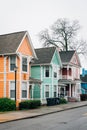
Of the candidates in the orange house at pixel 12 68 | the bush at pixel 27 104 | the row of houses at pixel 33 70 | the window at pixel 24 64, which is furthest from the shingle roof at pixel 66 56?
the bush at pixel 27 104

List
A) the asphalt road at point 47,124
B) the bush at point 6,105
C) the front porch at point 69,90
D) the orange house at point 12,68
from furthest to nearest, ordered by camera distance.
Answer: the front porch at point 69,90, the orange house at point 12,68, the bush at point 6,105, the asphalt road at point 47,124

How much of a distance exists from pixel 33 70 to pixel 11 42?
28.1 feet

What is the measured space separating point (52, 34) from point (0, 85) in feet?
145

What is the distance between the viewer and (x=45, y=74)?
42.9 meters

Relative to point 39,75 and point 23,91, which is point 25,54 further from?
point 39,75

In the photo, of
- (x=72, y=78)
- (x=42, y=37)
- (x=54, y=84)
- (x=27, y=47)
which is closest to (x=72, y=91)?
(x=72, y=78)

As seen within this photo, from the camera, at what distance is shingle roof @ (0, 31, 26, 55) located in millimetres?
34188

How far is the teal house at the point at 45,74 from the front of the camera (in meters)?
41.4

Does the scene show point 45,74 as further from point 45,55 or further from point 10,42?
point 10,42

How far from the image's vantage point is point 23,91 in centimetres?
3503

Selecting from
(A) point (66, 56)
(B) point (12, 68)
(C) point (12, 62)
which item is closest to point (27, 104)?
(B) point (12, 68)

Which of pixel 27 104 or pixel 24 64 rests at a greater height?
pixel 24 64

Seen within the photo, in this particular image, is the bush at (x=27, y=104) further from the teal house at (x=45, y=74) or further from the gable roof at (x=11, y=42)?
the teal house at (x=45, y=74)

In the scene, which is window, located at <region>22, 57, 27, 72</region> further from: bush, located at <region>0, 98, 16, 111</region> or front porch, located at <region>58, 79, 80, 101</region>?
front porch, located at <region>58, 79, 80, 101</region>
